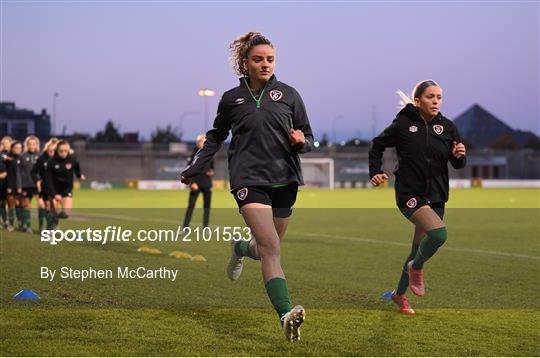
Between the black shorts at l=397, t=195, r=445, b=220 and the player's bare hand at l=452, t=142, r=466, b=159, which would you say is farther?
the black shorts at l=397, t=195, r=445, b=220

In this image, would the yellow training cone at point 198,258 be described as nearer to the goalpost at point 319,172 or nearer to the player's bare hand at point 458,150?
the player's bare hand at point 458,150

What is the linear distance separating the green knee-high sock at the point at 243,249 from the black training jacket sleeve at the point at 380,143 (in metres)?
1.31

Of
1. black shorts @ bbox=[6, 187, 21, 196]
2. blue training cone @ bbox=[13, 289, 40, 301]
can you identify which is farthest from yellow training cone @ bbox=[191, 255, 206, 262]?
black shorts @ bbox=[6, 187, 21, 196]

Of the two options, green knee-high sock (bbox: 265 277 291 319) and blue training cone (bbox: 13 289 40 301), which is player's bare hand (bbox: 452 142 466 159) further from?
blue training cone (bbox: 13 289 40 301)

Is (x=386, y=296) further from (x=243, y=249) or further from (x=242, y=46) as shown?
(x=242, y=46)

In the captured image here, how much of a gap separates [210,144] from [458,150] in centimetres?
232

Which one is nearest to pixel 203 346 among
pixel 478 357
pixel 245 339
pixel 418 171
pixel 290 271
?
pixel 245 339

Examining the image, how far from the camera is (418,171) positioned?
8.46 m

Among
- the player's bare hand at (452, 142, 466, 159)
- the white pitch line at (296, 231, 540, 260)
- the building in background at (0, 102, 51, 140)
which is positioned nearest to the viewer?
the player's bare hand at (452, 142, 466, 159)

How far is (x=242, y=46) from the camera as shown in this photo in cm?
729

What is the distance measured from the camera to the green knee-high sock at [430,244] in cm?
842

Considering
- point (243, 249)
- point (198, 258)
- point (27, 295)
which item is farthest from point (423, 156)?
point (198, 258)

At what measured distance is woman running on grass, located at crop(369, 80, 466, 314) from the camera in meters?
8.42

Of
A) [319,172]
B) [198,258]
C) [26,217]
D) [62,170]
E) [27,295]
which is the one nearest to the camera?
[27,295]
